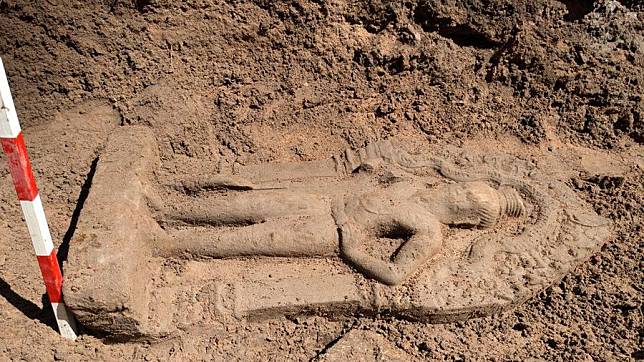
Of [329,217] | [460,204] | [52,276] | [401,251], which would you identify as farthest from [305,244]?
[52,276]

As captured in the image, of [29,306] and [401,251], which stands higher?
[401,251]

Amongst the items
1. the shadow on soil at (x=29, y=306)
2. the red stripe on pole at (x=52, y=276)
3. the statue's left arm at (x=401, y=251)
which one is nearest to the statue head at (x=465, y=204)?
the statue's left arm at (x=401, y=251)

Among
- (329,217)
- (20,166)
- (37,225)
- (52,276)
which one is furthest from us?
(329,217)

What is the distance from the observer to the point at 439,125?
4.06 metres

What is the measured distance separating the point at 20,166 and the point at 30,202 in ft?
0.59

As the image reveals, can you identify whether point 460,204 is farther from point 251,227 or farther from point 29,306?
point 29,306

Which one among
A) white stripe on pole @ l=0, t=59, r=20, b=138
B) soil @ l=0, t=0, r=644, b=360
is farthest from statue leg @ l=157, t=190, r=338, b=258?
white stripe on pole @ l=0, t=59, r=20, b=138

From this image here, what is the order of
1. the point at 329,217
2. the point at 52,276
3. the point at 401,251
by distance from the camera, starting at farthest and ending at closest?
the point at 329,217
the point at 401,251
the point at 52,276

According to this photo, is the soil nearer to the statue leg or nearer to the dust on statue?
the dust on statue

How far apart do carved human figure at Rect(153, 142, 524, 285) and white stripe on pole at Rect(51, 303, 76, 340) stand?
59 cm

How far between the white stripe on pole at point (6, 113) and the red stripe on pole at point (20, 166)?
0.09ft

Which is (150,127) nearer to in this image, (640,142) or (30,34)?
(30,34)

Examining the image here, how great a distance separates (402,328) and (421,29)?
7.08 ft

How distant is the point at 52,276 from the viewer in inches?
106
